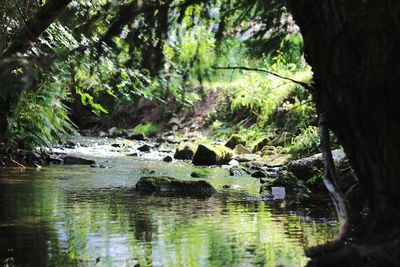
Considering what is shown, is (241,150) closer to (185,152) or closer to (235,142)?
(235,142)

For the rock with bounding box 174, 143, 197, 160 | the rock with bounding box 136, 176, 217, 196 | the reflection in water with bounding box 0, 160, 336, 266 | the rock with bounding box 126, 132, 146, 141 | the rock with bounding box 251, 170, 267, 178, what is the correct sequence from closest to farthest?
the reflection in water with bounding box 0, 160, 336, 266 → the rock with bounding box 136, 176, 217, 196 → the rock with bounding box 251, 170, 267, 178 → the rock with bounding box 174, 143, 197, 160 → the rock with bounding box 126, 132, 146, 141

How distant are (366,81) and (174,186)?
5.96 m

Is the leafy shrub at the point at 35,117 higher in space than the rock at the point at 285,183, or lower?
higher

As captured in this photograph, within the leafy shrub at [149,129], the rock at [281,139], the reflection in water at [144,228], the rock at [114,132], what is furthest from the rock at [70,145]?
the reflection in water at [144,228]

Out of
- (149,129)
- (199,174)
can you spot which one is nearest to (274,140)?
(199,174)

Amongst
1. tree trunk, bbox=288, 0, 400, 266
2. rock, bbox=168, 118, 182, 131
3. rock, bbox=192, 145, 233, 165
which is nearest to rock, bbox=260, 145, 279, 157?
rock, bbox=192, 145, 233, 165

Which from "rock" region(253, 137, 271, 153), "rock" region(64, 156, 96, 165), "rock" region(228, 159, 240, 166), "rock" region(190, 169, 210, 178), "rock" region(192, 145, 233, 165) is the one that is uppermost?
"rock" region(253, 137, 271, 153)

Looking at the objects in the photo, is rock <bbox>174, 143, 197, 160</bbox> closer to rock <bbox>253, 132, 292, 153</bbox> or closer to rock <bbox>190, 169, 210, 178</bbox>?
rock <bbox>253, 132, 292, 153</bbox>

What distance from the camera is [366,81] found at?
3066 millimetres

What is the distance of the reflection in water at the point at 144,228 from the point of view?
4.27 meters

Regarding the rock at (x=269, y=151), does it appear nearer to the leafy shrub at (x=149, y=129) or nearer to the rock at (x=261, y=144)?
the rock at (x=261, y=144)

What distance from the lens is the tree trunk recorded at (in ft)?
9.84

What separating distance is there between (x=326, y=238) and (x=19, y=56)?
318cm

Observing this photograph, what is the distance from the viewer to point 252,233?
533cm
